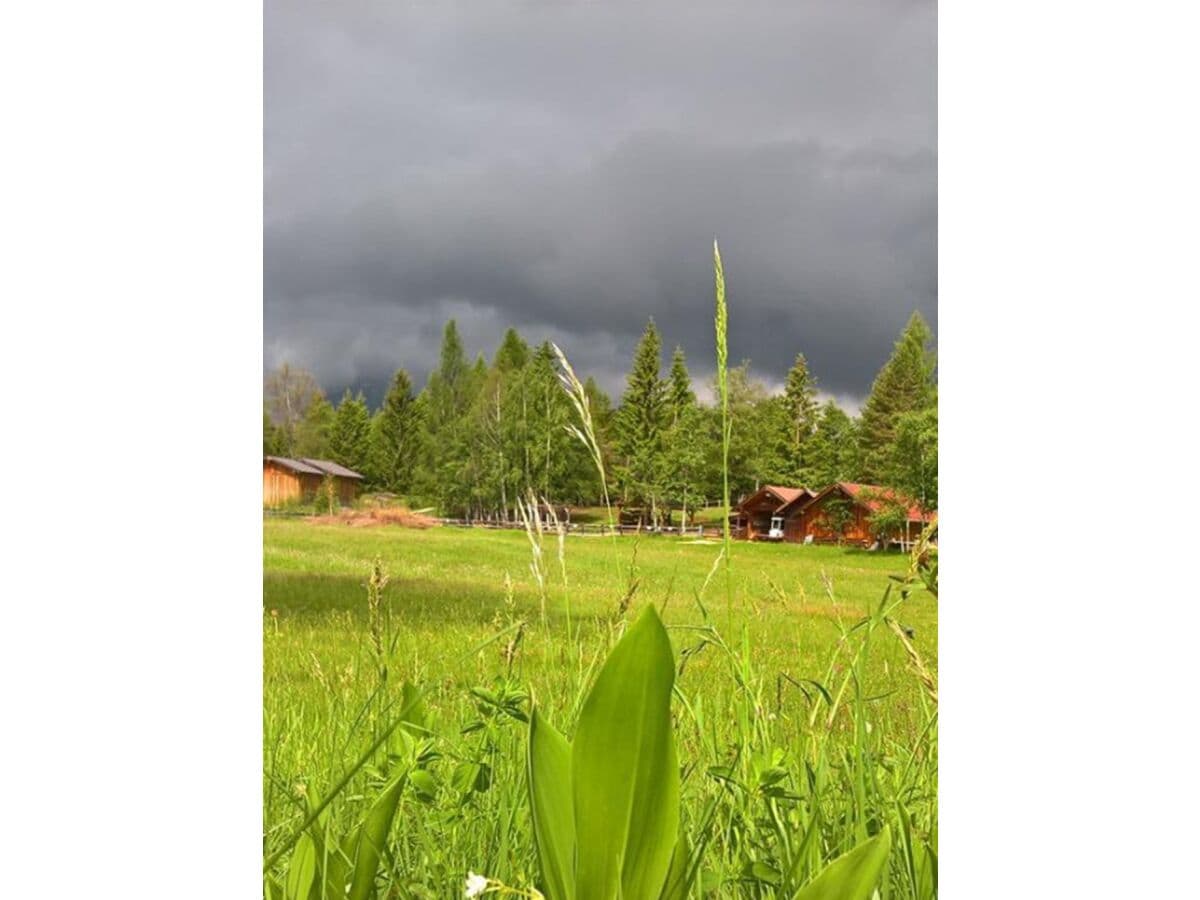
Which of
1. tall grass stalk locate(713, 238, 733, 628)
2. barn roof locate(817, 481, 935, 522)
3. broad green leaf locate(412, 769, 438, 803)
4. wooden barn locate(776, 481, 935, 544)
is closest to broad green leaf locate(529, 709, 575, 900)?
broad green leaf locate(412, 769, 438, 803)

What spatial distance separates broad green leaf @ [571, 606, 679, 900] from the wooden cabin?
2.13 ft

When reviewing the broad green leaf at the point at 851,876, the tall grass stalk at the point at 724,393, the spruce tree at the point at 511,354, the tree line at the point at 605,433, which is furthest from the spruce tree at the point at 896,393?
the broad green leaf at the point at 851,876

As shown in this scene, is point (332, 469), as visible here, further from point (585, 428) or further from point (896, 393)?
point (896, 393)

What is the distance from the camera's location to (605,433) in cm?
143

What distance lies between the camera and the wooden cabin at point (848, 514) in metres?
1.50

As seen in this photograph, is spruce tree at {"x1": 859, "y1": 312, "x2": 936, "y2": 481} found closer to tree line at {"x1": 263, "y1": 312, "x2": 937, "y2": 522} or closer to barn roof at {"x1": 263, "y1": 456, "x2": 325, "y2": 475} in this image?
tree line at {"x1": 263, "y1": 312, "x2": 937, "y2": 522}

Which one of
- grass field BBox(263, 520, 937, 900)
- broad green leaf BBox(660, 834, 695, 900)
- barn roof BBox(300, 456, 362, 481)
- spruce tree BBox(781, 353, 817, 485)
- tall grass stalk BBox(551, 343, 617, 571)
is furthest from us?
barn roof BBox(300, 456, 362, 481)

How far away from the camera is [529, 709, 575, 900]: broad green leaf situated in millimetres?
950

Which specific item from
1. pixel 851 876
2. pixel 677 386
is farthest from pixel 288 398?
pixel 851 876
